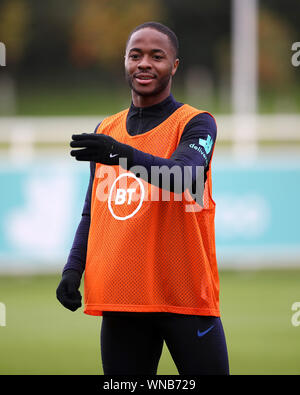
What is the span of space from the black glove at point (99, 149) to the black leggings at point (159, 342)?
2.19 feet

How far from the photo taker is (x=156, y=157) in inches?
132

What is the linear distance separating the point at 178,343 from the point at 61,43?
2974 cm

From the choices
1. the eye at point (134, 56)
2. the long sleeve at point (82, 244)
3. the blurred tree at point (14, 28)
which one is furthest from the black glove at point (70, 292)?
the blurred tree at point (14, 28)

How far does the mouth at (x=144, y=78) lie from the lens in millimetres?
3631

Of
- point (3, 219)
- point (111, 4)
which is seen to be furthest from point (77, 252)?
point (111, 4)

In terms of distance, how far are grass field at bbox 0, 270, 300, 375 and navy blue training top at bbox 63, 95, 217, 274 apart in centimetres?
239

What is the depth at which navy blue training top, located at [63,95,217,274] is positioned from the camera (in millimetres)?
3352

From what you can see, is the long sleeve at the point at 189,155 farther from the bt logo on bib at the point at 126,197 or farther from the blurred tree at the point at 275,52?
the blurred tree at the point at 275,52

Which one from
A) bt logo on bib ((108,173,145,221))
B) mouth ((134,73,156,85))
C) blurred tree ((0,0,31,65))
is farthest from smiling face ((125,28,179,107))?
blurred tree ((0,0,31,65))

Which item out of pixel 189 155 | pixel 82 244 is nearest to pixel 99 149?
pixel 189 155

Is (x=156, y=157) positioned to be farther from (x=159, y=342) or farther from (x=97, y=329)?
(x=97, y=329)

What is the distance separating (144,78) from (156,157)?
44 cm
